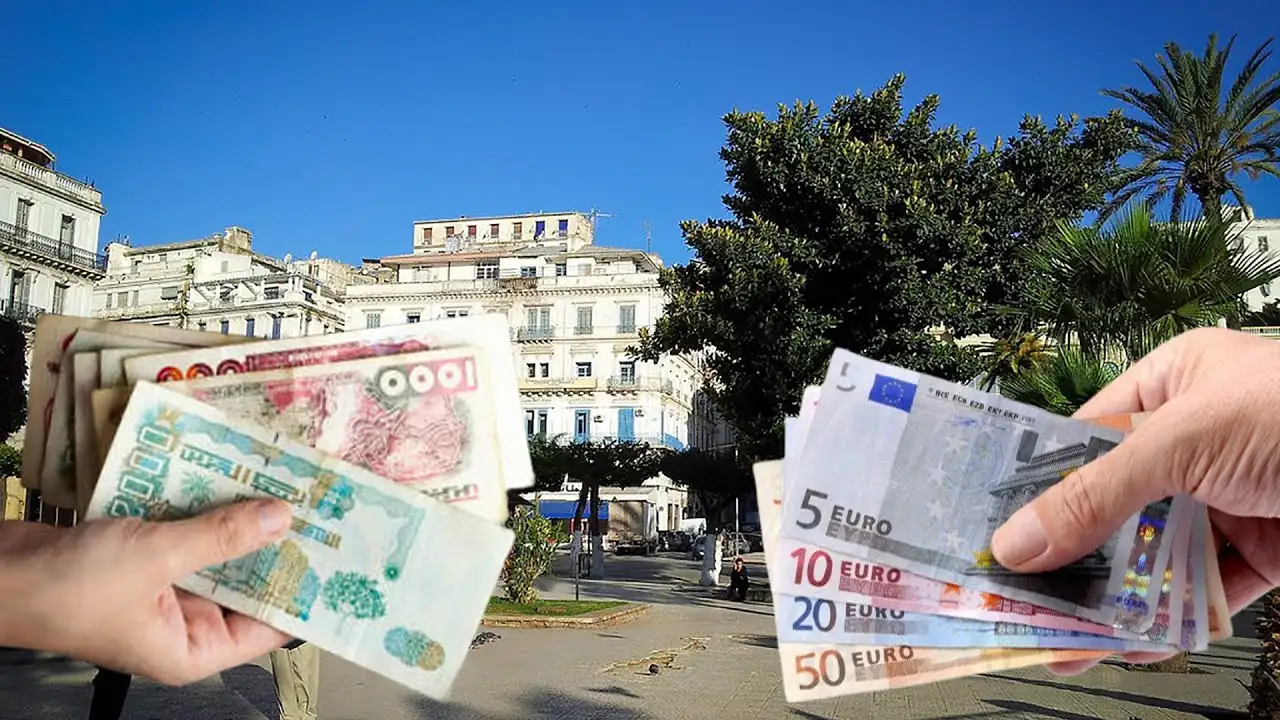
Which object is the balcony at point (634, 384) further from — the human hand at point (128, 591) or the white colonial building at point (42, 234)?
the human hand at point (128, 591)

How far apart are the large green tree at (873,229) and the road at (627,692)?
484cm

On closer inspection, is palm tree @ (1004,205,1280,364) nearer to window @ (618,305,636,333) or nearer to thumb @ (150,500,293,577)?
thumb @ (150,500,293,577)

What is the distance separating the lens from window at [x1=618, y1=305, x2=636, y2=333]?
187 ft

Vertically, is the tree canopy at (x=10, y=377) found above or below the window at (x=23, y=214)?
below

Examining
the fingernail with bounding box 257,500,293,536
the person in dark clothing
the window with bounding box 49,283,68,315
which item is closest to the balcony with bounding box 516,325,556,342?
the window with bounding box 49,283,68,315

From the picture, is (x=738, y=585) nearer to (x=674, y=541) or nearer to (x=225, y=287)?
(x=674, y=541)

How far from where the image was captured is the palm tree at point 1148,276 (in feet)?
26.0

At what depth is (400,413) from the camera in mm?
2076

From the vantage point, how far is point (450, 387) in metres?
2.09

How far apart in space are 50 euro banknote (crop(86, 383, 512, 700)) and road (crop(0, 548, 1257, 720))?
26.6ft

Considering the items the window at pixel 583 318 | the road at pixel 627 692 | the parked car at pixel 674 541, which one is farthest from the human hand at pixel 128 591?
the window at pixel 583 318

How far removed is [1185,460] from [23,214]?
48.4 meters

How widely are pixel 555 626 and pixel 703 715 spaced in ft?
27.8

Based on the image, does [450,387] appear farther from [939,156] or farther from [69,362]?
[939,156]
